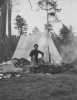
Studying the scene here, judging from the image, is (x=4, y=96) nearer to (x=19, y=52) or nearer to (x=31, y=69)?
(x=31, y=69)

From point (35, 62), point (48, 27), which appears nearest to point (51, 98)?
point (35, 62)

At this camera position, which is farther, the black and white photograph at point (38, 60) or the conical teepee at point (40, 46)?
the conical teepee at point (40, 46)

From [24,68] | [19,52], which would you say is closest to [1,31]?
[19,52]

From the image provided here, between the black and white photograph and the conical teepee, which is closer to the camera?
the black and white photograph

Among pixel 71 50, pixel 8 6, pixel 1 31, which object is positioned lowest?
pixel 71 50

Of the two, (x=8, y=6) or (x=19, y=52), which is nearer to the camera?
(x=8, y=6)

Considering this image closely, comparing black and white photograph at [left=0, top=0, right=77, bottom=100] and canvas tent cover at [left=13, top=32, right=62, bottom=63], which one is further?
canvas tent cover at [left=13, top=32, right=62, bottom=63]

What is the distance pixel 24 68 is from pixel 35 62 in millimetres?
1066

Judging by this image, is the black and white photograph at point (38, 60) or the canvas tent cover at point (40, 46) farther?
the canvas tent cover at point (40, 46)

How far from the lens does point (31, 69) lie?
6637mm

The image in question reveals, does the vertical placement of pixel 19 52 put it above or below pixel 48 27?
below

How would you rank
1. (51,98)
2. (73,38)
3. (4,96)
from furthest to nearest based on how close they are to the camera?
(73,38) → (4,96) → (51,98)

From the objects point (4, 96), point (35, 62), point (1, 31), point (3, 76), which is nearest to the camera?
point (4, 96)

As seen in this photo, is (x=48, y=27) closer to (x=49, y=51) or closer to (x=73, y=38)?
(x=49, y=51)
